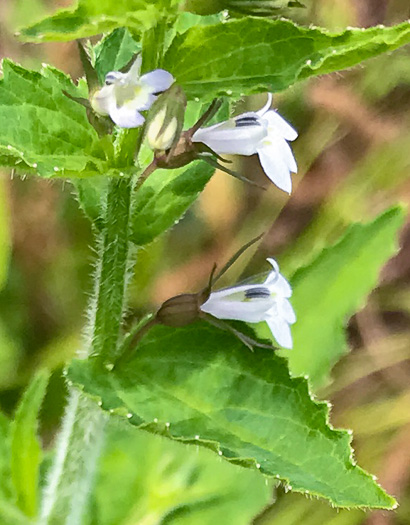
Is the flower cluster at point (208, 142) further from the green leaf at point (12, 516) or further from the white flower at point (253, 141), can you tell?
the green leaf at point (12, 516)

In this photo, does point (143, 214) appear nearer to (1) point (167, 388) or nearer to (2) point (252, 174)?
(1) point (167, 388)

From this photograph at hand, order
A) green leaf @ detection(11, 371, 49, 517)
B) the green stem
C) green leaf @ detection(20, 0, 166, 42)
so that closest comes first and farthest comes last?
green leaf @ detection(20, 0, 166, 42) → the green stem → green leaf @ detection(11, 371, 49, 517)

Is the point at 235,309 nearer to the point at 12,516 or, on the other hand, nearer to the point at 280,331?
the point at 280,331

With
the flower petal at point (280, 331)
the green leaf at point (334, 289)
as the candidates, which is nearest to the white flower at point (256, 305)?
the flower petal at point (280, 331)

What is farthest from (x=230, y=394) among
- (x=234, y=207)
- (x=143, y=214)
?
(x=234, y=207)

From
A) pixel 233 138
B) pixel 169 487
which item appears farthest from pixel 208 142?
pixel 169 487

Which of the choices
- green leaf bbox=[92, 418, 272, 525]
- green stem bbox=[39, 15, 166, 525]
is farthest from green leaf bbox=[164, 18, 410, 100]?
green leaf bbox=[92, 418, 272, 525]

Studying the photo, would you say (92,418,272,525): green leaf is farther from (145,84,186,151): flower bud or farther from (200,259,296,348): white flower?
(145,84,186,151): flower bud
